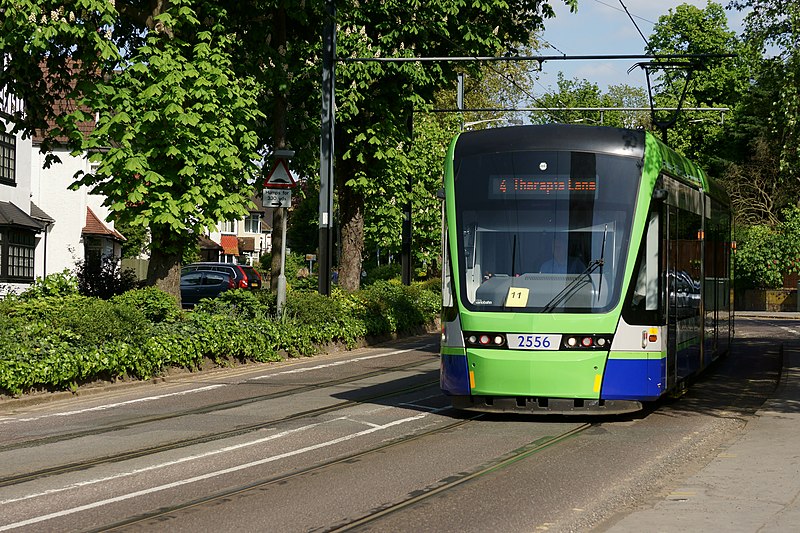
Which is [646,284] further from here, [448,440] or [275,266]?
[275,266]

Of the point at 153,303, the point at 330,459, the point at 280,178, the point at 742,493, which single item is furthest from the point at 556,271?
the point at 280,178

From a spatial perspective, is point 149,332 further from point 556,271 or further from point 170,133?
point 556,271

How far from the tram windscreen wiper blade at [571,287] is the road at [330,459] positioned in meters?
1.34

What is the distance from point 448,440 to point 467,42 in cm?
1877

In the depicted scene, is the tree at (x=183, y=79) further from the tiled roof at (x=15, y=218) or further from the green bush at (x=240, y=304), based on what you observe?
the tiled roof at (x=15, y=218)

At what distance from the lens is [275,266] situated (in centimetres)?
2945

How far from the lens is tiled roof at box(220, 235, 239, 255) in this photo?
110688mm

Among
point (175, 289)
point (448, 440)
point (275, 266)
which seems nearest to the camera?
point (448, 440)

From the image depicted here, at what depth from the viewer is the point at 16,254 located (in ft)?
140

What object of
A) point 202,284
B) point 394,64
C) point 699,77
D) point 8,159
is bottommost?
point 202,284

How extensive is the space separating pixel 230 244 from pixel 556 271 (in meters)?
100.0

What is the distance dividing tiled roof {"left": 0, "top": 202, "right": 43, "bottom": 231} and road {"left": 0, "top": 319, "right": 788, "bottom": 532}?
2390 cm

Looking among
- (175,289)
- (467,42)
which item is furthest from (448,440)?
(467,42)

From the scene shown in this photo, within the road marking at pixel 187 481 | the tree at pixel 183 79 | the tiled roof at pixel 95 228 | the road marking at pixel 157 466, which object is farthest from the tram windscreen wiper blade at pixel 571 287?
the tiled roof at pixel 95 228
